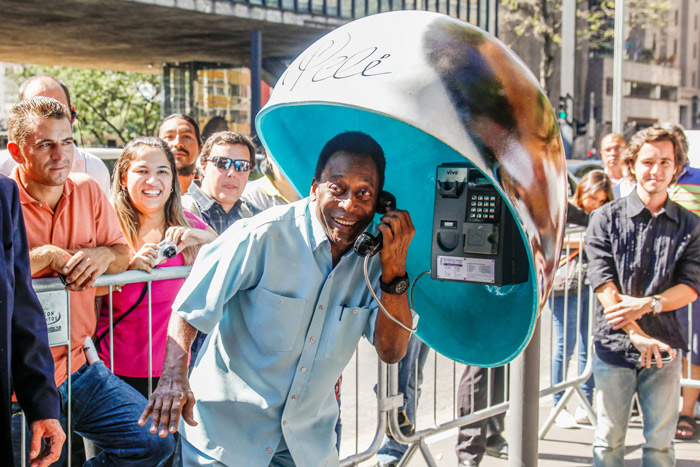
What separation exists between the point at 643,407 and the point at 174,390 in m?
2.75

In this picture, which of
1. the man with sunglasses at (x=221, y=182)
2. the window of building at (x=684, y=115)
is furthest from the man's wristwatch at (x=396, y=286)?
the window of building at (x=684, y=115)

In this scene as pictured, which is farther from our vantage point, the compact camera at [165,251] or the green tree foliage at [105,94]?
the green tree foliage at [105,94]

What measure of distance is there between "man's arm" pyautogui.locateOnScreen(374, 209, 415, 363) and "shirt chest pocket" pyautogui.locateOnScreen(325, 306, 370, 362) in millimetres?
73

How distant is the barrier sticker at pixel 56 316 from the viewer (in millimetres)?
2920

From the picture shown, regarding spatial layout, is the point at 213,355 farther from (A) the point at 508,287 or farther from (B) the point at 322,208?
(A) the point at 508,287

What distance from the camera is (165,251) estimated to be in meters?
3.44

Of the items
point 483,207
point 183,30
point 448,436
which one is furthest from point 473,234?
point 183,30

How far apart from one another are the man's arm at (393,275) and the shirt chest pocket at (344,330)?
7cm

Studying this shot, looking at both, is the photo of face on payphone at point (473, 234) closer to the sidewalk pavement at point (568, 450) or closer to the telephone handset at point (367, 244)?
the telephone handset at point (367, 244)

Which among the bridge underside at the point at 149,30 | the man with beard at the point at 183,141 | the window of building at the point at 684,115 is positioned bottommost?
the man with beard at the point at 183,141

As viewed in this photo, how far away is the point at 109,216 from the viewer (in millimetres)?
3350

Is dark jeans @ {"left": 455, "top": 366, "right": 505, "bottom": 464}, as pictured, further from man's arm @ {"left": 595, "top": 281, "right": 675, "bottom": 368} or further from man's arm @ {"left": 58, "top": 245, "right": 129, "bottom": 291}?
man's arm @ {"left": 58, "top": 245, "right": 129, "bottom": 291}

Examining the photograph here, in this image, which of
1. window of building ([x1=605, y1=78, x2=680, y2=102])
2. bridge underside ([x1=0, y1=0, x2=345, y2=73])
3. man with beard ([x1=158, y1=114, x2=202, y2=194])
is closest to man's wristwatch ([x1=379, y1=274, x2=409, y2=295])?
man with beard ([x1=158, y1=114, x2=202, y2=194])

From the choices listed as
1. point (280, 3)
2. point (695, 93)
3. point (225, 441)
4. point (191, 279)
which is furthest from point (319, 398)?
point (695, 93)
